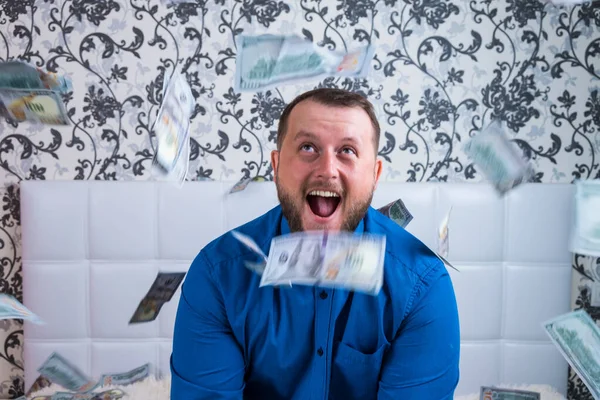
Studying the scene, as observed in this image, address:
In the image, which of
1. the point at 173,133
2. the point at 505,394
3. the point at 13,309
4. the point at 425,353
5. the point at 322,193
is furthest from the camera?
the point at 505,394

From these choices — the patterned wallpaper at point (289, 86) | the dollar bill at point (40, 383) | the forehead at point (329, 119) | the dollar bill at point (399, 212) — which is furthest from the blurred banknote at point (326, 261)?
the dollar bill at point (40, 383)

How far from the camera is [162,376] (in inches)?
90.3

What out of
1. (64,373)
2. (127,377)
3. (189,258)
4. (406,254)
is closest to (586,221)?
(406,254)

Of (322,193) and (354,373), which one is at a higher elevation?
(322,193)

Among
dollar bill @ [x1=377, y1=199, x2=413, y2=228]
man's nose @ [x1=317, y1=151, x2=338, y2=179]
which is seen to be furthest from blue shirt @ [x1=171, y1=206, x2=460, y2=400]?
dollar bill @ [x1=377, y1=199, x2=413, y2=228]

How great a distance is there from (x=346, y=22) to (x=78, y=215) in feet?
4.09

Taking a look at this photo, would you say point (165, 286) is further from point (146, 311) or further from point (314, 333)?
point (314, 333)

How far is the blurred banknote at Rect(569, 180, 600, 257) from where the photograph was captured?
2268 mm

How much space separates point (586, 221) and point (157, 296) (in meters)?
1.65

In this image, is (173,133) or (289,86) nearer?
(173,133)

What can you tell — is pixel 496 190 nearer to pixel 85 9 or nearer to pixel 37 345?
pixel 85 9

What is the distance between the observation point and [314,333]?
151 centimetres

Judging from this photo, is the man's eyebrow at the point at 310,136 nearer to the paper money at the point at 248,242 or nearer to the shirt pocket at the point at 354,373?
the paper money at the point at 248,242

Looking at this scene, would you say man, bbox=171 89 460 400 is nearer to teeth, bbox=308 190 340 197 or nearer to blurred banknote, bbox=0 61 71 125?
teeth, bbox=308 190 340 197
